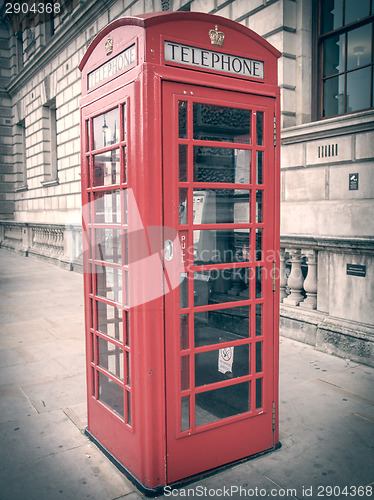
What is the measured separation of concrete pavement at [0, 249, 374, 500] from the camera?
8.75ft

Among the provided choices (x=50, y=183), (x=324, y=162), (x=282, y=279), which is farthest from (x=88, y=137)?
(x=50, y=183)

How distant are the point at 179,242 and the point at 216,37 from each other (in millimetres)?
1243

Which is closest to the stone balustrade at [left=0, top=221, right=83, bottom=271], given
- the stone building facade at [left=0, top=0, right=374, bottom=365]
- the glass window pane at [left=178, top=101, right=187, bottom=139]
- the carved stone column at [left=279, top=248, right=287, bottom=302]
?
the stone building facade at [left=0, top=0, right=374, bottom=365]

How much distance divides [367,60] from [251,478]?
5228 mm

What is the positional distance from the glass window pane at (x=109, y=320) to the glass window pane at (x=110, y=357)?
0.33 ft

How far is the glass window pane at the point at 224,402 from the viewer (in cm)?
300

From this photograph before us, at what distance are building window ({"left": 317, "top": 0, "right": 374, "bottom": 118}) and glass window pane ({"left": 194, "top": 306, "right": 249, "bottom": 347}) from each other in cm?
393

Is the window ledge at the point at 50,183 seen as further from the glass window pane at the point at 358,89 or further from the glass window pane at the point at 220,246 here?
the glass window pane at the point at 220,246

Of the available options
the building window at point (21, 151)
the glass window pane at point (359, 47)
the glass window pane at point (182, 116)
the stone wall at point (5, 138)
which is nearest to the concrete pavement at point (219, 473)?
the glass window pane at point (182, 116)

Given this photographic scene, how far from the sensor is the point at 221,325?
306 centimetres

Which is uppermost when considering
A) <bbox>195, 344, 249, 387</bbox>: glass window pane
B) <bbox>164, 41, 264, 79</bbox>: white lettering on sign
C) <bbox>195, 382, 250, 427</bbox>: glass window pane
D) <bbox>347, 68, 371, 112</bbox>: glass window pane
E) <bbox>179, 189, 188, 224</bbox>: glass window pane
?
<bbox>347, 68, 371, 112</bbox>: glass window pane

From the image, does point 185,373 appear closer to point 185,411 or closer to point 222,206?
point 185,411

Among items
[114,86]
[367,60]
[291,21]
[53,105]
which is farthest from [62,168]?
[114,86]

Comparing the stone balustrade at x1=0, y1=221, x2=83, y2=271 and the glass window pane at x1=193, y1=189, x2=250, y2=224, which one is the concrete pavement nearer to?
the glass window pane at x1=193, y1=189, x2=250, y2=224
